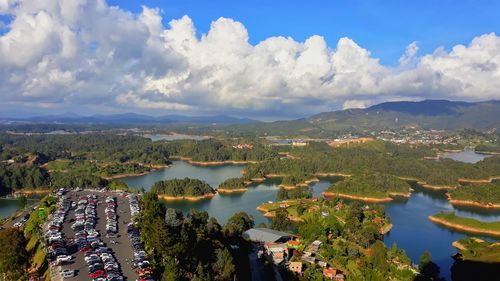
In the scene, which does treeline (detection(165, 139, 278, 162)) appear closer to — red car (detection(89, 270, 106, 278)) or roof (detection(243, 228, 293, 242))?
roof (detection(243, 228, 293, 242))

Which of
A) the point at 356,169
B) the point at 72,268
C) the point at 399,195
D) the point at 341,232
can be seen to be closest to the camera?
the point at 72,268

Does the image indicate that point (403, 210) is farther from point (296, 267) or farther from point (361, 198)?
point (296, 267)

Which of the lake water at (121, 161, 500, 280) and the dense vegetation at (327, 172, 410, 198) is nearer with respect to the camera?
the lake water at (121, 161, 500, 280)

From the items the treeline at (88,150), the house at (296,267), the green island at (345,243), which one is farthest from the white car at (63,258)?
the treeline at (88,150)

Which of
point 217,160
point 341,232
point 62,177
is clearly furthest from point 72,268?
point 217,160

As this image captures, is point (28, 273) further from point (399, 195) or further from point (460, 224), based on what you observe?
point (399, 195)

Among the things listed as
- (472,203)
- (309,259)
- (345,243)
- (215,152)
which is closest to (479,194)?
(472,203)

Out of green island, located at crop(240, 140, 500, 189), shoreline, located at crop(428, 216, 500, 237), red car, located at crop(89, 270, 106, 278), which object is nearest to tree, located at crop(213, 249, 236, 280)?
red car, located at crop(89, 270, 106, 278)
